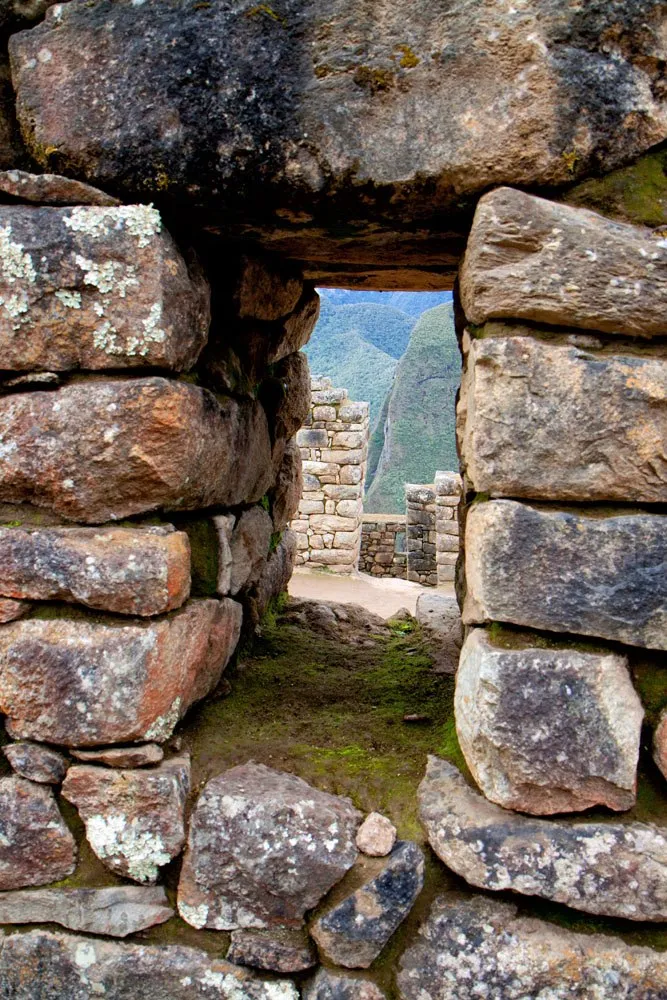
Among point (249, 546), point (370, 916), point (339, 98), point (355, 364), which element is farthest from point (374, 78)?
point (355, 364)

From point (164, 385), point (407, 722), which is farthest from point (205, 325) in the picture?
point (407, 722)

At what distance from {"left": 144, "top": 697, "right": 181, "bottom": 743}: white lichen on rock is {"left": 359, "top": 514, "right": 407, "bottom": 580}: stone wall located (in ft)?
37.0

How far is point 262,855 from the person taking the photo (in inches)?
73.0

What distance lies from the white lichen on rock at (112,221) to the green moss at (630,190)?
1.01 metres

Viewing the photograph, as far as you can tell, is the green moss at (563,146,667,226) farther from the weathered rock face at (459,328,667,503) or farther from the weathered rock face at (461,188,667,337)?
the weathered rock face at (459,328,667,503)

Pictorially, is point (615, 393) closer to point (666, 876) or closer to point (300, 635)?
point (666, 876)

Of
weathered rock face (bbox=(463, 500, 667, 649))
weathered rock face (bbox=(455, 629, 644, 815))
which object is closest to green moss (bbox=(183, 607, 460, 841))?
weathered rock face (bbox=(455, 629, 644, 815))

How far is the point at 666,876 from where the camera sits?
5.50 feet

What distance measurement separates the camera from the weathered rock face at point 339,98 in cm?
172

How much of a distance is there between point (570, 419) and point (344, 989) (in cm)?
140

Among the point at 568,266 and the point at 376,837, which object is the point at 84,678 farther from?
the point at 568,266

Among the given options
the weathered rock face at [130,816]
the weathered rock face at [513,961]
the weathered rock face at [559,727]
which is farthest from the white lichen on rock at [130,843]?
the weathered rock face at [559,727]

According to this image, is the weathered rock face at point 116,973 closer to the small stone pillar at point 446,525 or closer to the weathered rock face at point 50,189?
the weathered rock face at point 50,189

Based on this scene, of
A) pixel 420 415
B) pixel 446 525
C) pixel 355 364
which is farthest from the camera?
pixel 355 364
